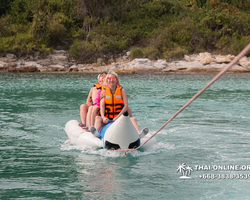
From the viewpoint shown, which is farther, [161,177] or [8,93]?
[8,93]

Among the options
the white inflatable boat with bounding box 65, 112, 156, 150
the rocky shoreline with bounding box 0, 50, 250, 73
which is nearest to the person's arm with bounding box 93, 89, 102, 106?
the white inflatable boat with bounding box 65, 112, 156, 150

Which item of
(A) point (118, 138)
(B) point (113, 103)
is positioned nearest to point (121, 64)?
(B) point (113, 103)

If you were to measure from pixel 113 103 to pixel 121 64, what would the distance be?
27447 mm

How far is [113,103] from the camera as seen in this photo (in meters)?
6.68

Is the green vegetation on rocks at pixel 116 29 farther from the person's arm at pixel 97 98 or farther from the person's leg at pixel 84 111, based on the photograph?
the person's arm at pixel 97 98

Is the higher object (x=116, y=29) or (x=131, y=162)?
(x=116, y=29)

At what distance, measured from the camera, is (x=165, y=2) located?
42.3 meters

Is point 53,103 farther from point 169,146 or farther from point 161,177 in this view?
point 161,177

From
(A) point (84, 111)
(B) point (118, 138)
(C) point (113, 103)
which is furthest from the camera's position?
(A) point (84, 111)

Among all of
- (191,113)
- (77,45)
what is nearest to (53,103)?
(191,113)

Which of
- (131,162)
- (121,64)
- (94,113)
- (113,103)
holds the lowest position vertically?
(121,64)

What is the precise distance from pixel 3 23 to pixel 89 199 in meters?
35.3

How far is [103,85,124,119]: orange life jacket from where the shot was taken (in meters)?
6.64

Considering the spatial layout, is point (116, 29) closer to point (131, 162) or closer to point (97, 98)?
point (97, 98)
